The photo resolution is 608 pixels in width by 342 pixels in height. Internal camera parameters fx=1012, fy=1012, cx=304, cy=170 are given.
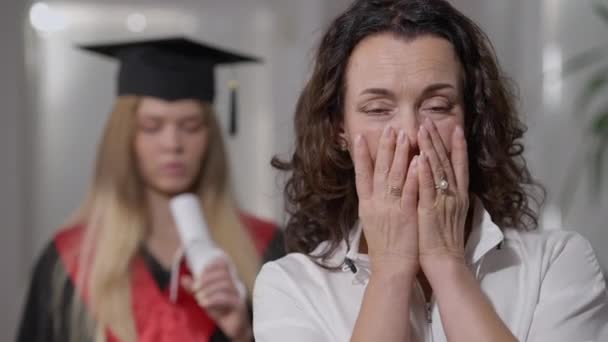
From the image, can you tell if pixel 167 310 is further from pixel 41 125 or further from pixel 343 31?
pixel 343 31

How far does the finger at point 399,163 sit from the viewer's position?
1.45 m

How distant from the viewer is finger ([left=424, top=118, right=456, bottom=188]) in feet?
4.75

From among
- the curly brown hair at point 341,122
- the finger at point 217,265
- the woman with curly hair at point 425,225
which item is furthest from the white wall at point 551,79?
the woman with curly hair at point 425,225

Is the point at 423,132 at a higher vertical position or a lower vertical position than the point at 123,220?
higher

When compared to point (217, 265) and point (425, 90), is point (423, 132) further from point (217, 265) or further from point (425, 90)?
point (217, 265)

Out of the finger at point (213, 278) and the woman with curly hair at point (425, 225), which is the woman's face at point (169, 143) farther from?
the woman with curly hair at point (425, 225)

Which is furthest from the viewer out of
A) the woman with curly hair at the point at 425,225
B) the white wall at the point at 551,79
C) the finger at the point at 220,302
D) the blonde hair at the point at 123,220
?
the white wall at the point at 551,79

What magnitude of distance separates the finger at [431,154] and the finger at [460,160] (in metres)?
0.02

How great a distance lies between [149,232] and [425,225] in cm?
149

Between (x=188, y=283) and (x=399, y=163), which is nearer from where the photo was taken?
(x=399, y=163)

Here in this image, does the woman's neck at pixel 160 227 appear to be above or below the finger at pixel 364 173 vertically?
below

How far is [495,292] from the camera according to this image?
1.48m

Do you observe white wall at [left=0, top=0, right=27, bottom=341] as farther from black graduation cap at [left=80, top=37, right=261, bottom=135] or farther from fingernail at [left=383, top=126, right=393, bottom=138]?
fingernail at [left=383, top=126, right=393, bottom=138]

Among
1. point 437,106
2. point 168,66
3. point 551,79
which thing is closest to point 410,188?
point 437,106
